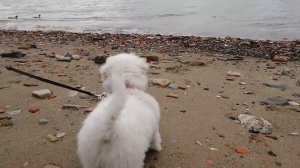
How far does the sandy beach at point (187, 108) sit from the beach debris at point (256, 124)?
49 millimetres

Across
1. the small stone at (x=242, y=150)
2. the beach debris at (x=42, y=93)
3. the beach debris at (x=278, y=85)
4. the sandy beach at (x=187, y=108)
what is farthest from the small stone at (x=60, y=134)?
the beach debris at (x=278, y=85)

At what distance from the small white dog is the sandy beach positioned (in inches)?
35.1

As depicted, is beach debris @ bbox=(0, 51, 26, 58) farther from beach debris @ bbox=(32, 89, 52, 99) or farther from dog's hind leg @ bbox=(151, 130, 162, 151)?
dog's hind leg @ bbox=(151, 130, 162, 151)

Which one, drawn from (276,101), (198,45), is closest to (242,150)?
(276,101)

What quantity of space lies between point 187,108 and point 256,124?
1.17 m

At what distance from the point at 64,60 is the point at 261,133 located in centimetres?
553

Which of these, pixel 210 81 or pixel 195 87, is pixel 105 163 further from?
pixel 210 81

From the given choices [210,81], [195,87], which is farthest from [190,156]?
[210,81]

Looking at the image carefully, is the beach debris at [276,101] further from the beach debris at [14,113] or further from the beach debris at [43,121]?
the beach debris at [14,113]

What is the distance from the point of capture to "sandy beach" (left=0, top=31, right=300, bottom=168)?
14.2ft

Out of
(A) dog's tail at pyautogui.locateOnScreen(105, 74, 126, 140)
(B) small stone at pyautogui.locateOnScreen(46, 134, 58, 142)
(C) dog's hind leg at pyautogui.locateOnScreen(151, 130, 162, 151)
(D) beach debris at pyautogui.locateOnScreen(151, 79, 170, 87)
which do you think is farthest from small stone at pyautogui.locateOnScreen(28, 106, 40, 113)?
(A) dog's tail at pyautogui.locateOnScreen(105, 74, 126, 140)

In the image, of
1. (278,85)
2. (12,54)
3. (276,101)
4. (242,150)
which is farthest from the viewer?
(12,54)

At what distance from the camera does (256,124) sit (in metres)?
5.16

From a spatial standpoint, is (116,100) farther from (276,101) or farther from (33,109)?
(276,101)
